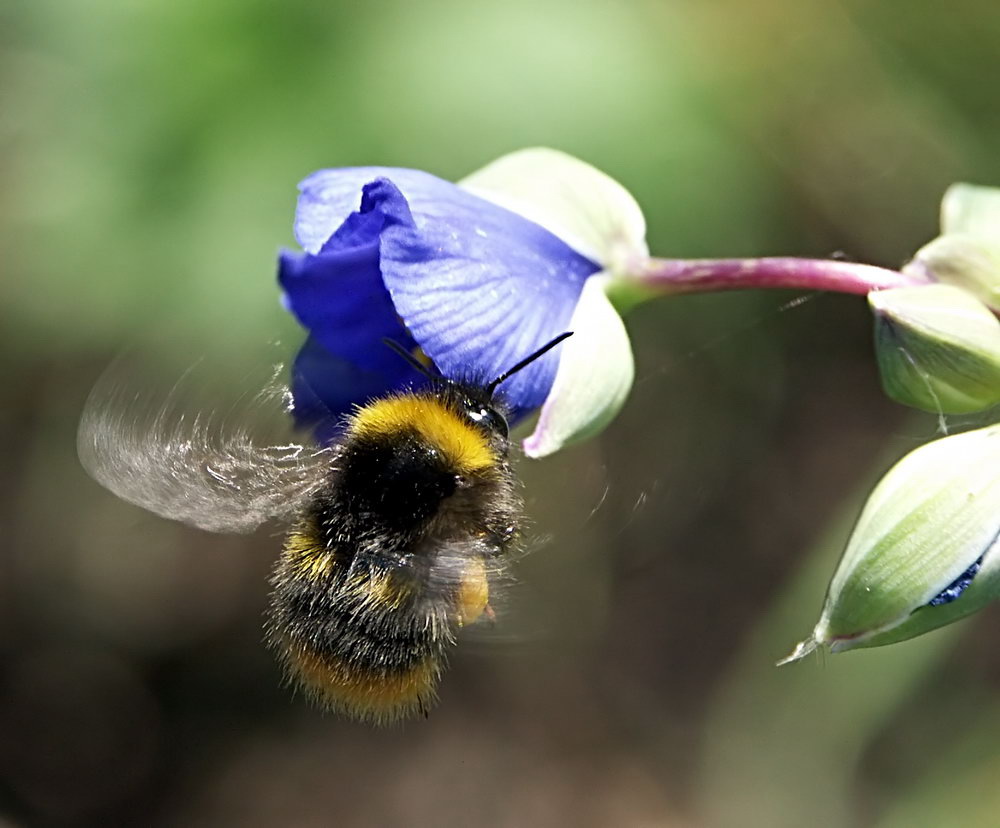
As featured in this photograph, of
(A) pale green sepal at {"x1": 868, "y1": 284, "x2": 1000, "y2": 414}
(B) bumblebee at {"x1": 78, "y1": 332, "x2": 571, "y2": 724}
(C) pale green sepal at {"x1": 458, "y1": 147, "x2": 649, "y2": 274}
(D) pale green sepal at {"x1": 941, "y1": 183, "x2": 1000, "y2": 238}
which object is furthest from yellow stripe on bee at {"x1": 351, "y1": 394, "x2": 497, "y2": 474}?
(D) pale green sepal at {"x1": 941, "y1": 183, "x2": 1000, "y2": 238}

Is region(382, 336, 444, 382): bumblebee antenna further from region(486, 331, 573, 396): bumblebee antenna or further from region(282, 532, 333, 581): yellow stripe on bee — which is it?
region(282, 532, 333, 581): yellow stripe on bee

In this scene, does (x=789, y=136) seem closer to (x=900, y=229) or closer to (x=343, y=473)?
(x=900, y=229)

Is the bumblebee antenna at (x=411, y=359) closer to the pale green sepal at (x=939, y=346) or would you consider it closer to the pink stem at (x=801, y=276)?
the pink stem at (x=801, y=276)

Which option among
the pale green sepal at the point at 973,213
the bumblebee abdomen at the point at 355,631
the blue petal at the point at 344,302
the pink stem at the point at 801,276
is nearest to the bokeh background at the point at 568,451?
the blue petal at the point at 344,302

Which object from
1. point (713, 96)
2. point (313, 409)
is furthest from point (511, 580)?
point (713, 96)

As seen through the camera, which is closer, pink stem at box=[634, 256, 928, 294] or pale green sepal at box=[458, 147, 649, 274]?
pink stem at box=[634, 256, 928, 294]

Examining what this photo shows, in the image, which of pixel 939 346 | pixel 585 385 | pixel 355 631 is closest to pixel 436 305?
pixel 585 385
